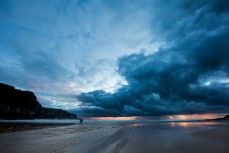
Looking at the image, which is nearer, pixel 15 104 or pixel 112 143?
pixel 112 143

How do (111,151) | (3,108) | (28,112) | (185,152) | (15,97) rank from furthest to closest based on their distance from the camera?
(28,112) < (15,97) < (3,108) < (111,151) < (185,152)

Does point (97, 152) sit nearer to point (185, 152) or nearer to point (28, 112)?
point (185, 152)

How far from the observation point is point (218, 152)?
10.5 meters

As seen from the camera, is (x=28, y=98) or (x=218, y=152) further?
(x=28, y=98)

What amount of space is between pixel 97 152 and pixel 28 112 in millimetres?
163194

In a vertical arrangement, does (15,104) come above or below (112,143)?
above

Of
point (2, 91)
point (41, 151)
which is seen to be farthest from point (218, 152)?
point (2, 91)

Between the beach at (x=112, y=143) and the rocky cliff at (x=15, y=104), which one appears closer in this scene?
→ the beach at (x=112, y=143)

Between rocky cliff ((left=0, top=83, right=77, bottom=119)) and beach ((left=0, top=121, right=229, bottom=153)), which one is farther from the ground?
rocky cliff ((left=0, top=83, right=77, bottom=119))

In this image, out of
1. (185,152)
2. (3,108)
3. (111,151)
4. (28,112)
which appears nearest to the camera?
(185,152)

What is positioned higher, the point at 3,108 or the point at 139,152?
the point at 3,108

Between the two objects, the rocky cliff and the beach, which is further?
the rocky cliff

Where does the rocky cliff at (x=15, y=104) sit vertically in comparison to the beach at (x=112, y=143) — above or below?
above

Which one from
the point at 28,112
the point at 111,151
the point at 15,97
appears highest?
the point at 15,97
